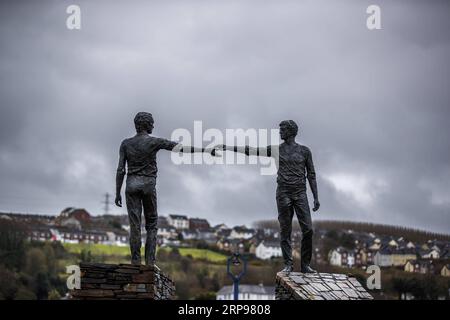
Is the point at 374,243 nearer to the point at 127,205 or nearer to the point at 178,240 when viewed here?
the point at 178,240

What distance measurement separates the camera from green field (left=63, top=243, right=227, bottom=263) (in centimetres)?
10381

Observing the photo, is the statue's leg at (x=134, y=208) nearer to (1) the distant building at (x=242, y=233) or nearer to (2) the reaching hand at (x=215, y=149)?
(2) the reaching hand at (x=215, y=149)

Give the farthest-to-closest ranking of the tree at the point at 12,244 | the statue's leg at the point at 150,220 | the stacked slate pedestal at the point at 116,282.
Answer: the tree at the point at 12,244 < the statue's leg at the point at 150,220 < the stacked slate pedestal at the point at 116,282

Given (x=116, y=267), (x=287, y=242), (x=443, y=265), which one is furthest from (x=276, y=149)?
(x=443, y=265)

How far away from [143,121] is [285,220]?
11.5ft

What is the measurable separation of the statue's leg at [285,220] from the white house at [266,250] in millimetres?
93336

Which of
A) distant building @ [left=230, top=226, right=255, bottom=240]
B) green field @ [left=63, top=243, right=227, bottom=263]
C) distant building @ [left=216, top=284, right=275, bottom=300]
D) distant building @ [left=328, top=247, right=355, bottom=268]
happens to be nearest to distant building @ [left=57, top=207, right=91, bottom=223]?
green field @ [left=63, top=243, right=227, bottom=263]

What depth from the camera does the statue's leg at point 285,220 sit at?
16906 millimetres

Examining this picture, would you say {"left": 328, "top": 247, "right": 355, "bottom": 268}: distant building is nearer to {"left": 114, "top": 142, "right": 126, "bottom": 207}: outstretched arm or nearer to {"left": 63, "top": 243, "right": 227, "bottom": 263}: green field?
{"left": 63, "top": 243, "right": 227, "bottom": 263}: green field

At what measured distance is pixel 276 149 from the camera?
17109 millimetres

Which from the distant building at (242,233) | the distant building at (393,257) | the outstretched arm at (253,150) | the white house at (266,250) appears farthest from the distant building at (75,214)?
the outstretched arm at (253,150)

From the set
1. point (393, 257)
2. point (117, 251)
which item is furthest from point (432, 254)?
point (117, 251)

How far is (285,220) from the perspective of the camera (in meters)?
17.0

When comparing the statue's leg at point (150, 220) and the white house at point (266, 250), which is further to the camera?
the white house at point (266, 250)
